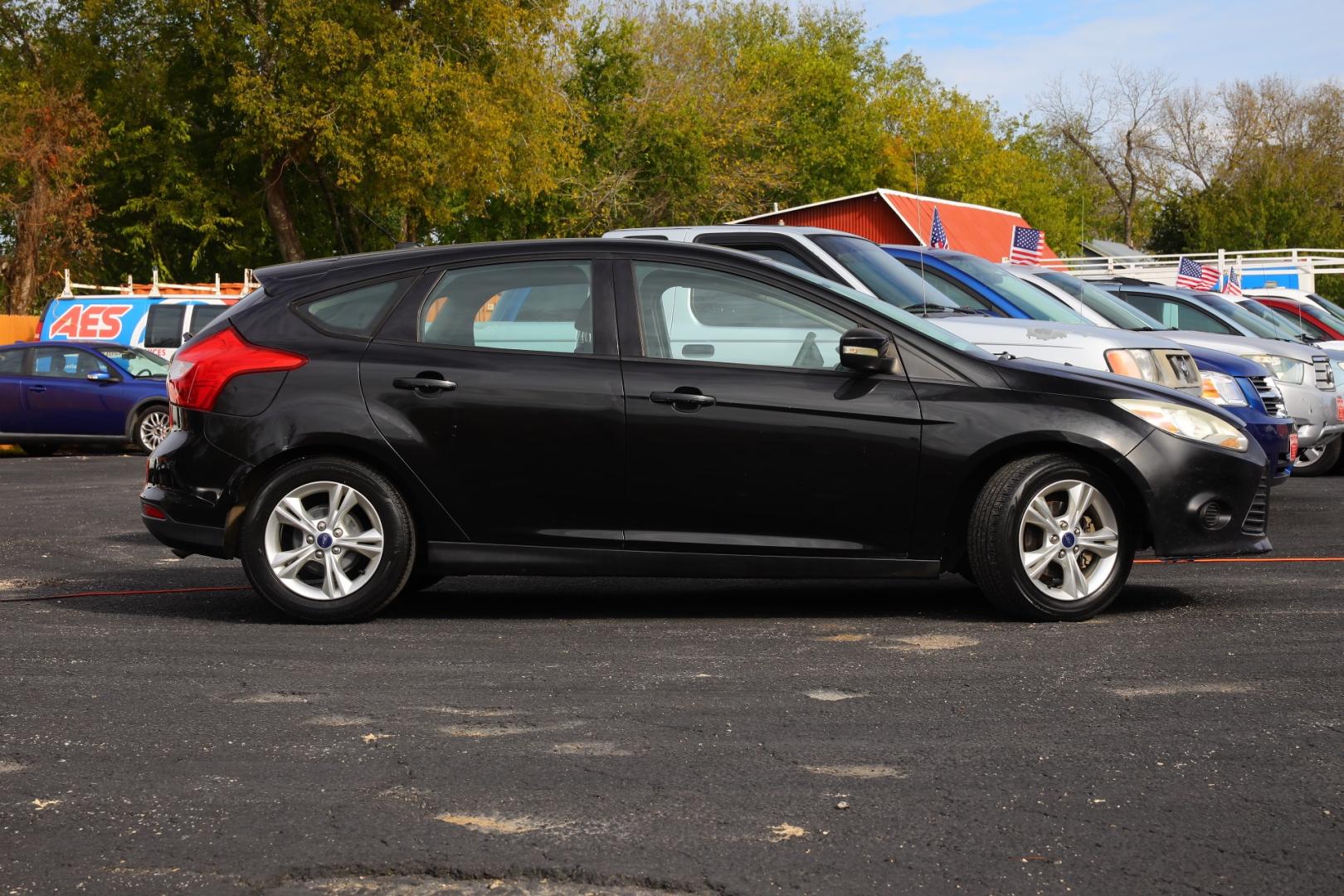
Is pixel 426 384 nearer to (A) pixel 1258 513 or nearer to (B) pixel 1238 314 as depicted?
(A) pixel 1258 513

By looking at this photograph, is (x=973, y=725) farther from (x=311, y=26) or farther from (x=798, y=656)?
(x=311, y=26)

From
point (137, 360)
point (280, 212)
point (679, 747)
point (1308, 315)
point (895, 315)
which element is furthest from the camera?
point (280, 212)

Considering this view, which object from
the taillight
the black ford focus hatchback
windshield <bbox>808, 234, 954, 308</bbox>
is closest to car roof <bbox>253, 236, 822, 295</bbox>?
the black ford focus hatchback

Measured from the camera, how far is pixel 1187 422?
7031 millimetres

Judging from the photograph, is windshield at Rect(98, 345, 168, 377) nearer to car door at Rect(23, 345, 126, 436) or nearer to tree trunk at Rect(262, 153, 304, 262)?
car door at Rect(23, 345, 126, 436)

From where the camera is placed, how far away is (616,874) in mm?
3691

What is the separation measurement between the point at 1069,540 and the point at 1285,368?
7884 millimetres

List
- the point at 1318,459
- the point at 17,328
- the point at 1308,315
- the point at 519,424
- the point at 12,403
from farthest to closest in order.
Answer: the point at 17,328 < the point at 12,403 < the point at 1308,315 < the point at 1318,459 < the point at 519,424

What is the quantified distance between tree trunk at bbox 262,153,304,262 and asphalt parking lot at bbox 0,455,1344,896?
3386 cm

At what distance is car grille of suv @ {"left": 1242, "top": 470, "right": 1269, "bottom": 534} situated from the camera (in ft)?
23.2

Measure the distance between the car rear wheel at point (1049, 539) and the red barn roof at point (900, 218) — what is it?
38.9 meters

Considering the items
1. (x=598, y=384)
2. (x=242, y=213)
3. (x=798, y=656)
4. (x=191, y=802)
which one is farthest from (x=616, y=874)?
(x=242, y=213)

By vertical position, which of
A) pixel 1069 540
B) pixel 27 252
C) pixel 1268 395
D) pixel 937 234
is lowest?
pixel 1069 540

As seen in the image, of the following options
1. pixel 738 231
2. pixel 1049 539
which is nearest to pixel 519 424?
pixel 1049 539
